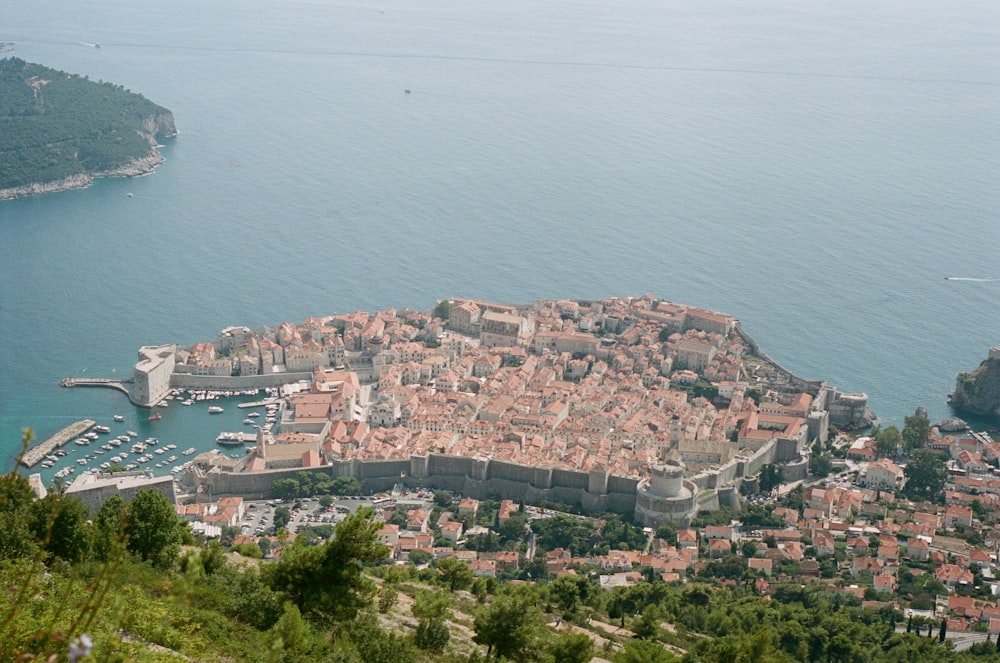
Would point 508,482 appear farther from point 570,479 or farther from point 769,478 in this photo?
point 769,478

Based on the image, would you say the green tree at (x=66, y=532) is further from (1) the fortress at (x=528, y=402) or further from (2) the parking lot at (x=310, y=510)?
(1) the fortress at (x=528, y=402)

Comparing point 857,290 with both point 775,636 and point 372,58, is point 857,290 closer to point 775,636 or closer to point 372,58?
point 775,636

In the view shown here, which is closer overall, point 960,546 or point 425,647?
point 425,647

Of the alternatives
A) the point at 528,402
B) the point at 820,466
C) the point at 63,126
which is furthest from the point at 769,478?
the point at 63,126

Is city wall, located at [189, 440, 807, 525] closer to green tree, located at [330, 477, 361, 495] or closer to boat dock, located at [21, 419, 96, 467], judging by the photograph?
green tree, located at [330, 477, 361, 495]

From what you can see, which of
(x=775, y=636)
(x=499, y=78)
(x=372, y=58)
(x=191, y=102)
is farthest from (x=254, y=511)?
(x=372, y=58)

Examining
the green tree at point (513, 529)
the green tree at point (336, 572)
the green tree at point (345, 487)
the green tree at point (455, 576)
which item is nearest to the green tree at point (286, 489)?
the green tree at point (345, 487)

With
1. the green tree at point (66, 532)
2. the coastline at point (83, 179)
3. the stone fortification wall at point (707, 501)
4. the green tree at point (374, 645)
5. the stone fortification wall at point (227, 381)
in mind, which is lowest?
the stone fortification wall at point (227, 381)
